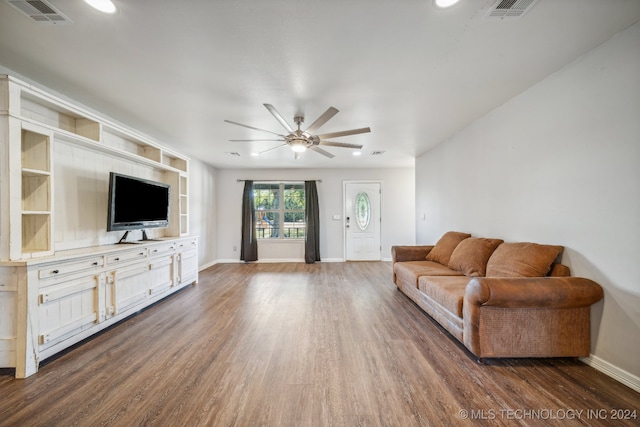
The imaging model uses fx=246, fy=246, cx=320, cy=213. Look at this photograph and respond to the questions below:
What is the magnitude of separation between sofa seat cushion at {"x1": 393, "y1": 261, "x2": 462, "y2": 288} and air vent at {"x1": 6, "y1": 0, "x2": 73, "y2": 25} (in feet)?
12.7

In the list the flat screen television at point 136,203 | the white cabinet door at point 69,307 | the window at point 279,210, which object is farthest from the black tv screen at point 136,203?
the window at point 279,210

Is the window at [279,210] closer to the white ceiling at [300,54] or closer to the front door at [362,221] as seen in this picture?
the front door at [362,221]

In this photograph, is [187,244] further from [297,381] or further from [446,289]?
[446,289]

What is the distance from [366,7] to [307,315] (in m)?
2.94

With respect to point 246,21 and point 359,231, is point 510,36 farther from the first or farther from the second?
point 359,231

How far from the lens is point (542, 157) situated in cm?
239

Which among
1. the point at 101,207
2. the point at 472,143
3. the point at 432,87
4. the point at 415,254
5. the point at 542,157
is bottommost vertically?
the point at 415,254

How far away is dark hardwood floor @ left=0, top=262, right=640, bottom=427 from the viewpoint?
149 centimetres

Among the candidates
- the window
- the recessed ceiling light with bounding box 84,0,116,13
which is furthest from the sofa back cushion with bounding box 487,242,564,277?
the window

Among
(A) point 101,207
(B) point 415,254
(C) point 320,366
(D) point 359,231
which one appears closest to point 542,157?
(B) point 415,254

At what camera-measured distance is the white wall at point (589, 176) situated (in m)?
1.73

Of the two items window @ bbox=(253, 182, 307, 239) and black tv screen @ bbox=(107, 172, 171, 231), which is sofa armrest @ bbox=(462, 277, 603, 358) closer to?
black tv screen @ bbox=(107, 172, 171, 231)

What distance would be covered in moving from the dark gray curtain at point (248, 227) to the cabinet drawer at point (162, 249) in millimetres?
2576

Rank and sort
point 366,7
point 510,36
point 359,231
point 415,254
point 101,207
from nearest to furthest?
point 366,7, point 510,36, point 101,207, point 415,254, point 359,231
